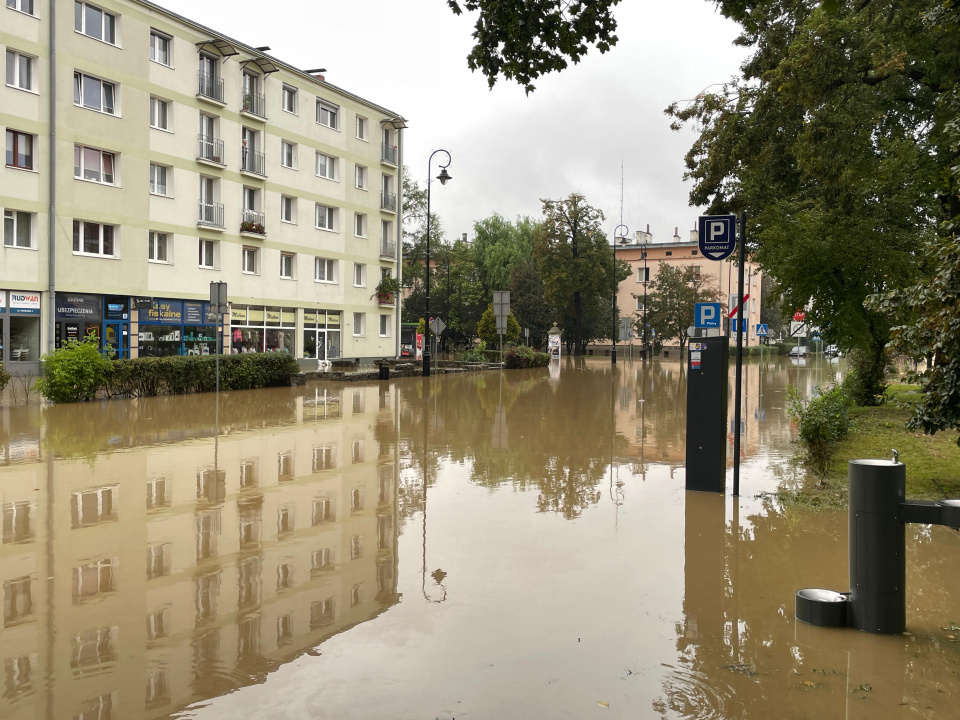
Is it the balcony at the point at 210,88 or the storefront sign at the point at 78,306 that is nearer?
the storefront sign at the point at 78,306

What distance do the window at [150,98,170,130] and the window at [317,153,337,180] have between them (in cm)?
1028

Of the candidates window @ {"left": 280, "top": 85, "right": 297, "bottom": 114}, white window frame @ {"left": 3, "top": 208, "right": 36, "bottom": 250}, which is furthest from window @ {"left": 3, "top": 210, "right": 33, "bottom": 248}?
window @ {"left": 280, "top": 85, "right": 297, "bottom": 114}

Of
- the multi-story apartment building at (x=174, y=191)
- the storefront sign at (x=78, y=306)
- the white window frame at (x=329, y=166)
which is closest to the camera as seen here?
the multi-story apartment building at (x=174, y=191)

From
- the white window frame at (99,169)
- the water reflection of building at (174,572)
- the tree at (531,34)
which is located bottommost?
the water reflection of building at (174,572)

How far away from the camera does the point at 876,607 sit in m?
5.10

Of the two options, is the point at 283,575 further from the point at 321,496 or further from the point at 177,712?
the point at 321,496

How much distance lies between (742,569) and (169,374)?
20474 millimetres

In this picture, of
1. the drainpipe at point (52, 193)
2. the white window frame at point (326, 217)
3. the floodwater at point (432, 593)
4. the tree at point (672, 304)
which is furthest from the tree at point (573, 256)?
the floodwater at point (432, 593)

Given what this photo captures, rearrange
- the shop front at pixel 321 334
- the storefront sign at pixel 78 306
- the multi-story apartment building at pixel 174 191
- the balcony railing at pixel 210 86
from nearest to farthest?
the multi-story apartment building at pixel 174 191 → the storefront sign at pixel 78 306 → the balcony railing at pixel 210 86 → the shop front at pixel 321 334

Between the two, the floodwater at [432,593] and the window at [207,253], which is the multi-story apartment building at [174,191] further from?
the floodwater at [432,593]

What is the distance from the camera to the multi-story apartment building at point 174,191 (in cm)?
2894

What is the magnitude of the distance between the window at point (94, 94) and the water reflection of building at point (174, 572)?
77.7 feet

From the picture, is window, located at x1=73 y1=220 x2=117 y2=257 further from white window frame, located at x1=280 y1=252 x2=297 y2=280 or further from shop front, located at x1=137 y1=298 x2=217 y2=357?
white window frame, located at x1=280 y1=252 x2=297 y2=280

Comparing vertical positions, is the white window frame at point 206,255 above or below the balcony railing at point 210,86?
below
